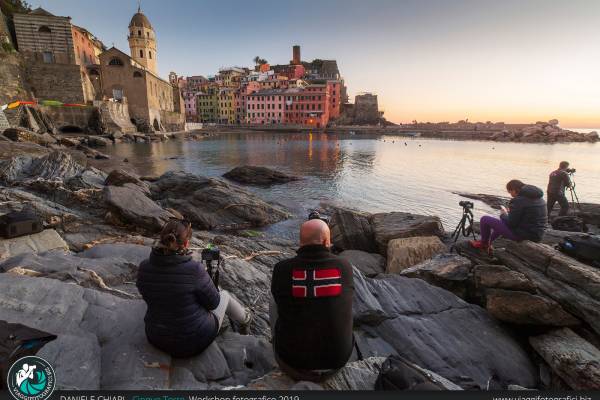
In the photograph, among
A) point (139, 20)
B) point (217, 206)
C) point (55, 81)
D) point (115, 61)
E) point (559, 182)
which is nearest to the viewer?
point (559, 182)

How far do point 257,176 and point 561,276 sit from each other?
21586mm

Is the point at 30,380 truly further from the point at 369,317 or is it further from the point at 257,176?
the point at 257,176

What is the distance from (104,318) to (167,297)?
148cm

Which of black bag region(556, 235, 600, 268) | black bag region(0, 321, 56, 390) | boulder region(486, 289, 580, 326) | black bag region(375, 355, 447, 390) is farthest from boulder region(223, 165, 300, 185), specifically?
black bag region(375, 355, 447, 390)

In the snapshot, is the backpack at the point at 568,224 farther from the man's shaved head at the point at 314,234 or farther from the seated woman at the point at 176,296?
the seated woman at the point at 176,296

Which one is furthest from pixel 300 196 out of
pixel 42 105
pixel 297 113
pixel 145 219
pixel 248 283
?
pixel 297 113

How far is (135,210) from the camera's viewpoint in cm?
1009

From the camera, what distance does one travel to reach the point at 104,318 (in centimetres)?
373

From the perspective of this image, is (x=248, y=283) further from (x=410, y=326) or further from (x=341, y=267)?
(x=341, y=267)

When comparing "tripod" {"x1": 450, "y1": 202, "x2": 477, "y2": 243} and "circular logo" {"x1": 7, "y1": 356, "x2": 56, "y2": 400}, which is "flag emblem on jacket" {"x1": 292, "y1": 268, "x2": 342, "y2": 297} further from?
"tripod" {"x1": 450, "y1": 202, "x2": 477, "y2": 243}

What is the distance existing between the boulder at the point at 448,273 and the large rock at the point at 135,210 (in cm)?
804

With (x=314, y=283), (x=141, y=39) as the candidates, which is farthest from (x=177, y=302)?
(x=141, y=39)

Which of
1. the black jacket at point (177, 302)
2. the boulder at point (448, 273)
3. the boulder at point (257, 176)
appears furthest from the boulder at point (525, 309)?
the boulder at point (257, 176)

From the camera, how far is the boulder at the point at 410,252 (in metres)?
8.59
